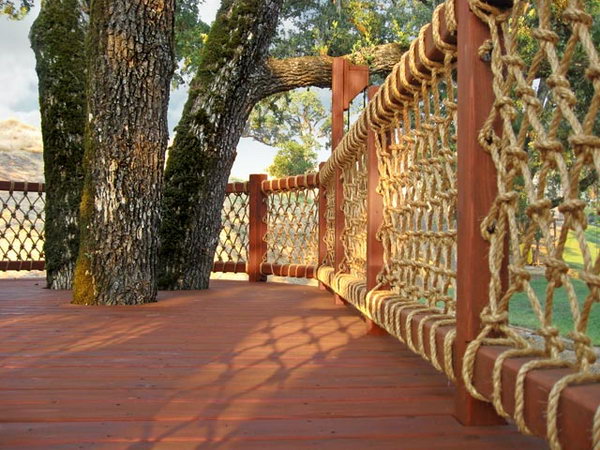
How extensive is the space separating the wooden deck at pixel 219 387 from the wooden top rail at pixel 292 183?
1.98 metres

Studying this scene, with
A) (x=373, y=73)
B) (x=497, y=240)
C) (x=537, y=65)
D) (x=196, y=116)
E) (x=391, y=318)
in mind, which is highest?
(x=373, y=73)

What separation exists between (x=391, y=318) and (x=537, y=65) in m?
0.89

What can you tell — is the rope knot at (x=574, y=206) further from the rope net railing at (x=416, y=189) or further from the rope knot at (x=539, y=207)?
the rope net railing at (x=416, y=189)

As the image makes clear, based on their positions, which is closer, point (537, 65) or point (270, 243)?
point (537, 65)

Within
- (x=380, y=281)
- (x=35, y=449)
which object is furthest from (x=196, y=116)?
(x=35, y=449)

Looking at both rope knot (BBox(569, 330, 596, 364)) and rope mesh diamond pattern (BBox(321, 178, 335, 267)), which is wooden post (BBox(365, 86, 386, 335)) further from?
rope mesh diamond pattern (BBox(321, 178, 335, 267))

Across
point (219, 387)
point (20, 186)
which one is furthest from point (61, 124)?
point (219, 387)

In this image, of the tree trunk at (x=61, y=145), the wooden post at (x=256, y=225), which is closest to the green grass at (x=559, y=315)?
the wooden post at (x=256, y=225)

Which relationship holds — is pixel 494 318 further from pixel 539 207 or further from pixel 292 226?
pixel 292 226

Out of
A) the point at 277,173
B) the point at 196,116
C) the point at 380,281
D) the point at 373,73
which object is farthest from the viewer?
the point at 277,173

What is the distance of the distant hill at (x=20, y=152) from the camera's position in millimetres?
20277

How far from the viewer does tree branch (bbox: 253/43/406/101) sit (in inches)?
183

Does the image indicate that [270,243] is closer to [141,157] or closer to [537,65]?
[141,157]

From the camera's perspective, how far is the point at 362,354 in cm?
182
